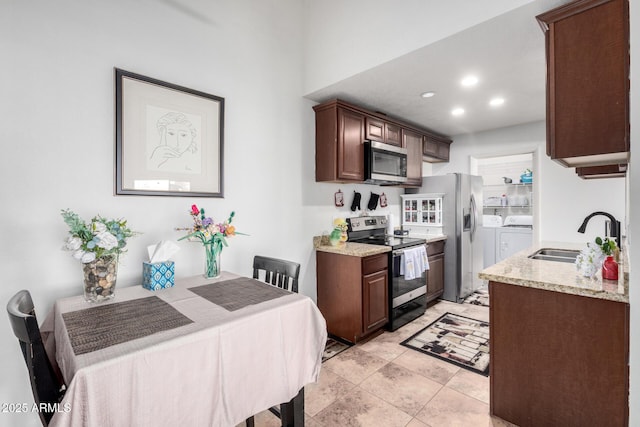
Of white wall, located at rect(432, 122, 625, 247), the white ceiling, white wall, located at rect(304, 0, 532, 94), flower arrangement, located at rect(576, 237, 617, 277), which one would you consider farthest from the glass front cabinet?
flower arrangement, located at rect(576, 237, 617, 277)

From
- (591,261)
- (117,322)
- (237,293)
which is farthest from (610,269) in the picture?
(117,322)

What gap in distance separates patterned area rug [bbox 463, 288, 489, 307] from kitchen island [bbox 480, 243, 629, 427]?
226cm

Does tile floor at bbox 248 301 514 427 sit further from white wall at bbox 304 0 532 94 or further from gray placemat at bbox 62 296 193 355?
white wall at bbox 304 0 532 94

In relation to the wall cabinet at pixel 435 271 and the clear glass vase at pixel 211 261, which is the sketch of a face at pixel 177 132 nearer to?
the clear glass vase at pixel 211 261

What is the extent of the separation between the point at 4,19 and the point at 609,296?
3.23 m

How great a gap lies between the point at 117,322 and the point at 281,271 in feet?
3.13

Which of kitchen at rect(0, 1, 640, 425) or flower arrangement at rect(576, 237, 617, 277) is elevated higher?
kitchen at rect(0, 1, 640, 425)

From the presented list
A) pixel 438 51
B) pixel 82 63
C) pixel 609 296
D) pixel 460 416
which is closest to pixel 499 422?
pixel 460 416

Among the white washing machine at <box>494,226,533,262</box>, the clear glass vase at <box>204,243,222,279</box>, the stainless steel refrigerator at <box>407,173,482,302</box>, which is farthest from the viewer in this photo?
the white washing machine at <box>494,226,533,262</box>

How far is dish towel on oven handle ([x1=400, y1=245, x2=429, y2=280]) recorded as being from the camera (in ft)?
10.3

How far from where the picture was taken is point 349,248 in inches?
117

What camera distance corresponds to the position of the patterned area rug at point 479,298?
3.97 meters

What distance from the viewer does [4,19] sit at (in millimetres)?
1559

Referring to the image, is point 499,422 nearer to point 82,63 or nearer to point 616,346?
point 616,346
